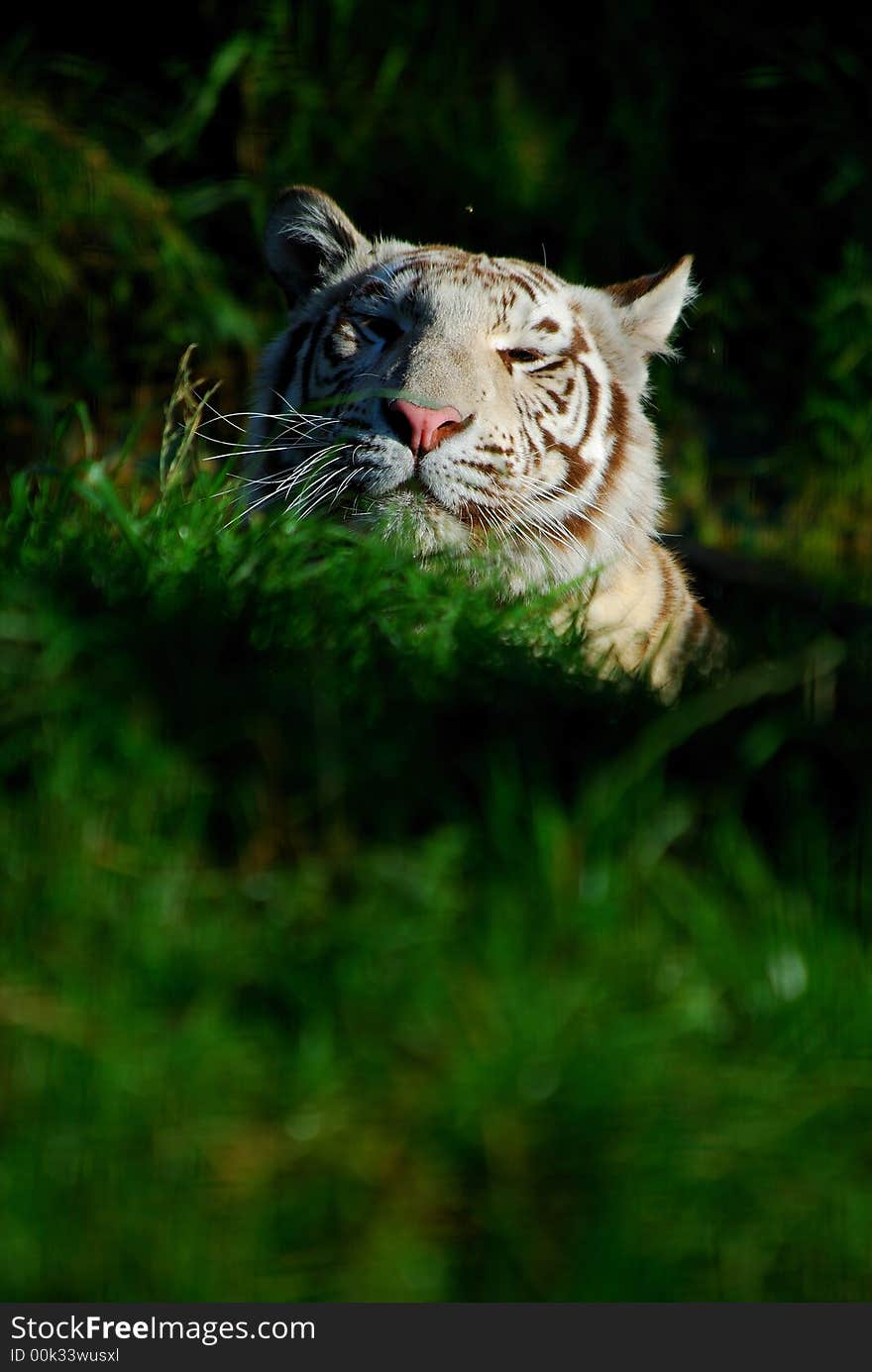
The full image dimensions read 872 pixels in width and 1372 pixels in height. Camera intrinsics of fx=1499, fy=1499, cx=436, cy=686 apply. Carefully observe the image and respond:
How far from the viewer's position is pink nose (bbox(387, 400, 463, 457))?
Answer: 3.46 m

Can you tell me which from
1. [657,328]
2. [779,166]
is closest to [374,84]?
[779,166]

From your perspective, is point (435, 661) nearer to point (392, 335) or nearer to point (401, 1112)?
point (401, 1112)

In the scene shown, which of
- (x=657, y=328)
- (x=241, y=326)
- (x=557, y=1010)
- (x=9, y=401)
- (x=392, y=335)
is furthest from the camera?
(x=241, y=326)

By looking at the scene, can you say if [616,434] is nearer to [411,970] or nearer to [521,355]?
[521,355]

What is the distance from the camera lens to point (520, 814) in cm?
201

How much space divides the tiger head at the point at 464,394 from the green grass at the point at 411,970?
1090 millimetres

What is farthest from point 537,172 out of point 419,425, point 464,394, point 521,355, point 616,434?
point 419,425

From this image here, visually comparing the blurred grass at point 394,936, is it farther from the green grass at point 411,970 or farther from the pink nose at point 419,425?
the pink nose at point 419,425

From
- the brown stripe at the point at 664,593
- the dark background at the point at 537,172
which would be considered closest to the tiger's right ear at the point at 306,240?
the brown stripe at the point at 664,593

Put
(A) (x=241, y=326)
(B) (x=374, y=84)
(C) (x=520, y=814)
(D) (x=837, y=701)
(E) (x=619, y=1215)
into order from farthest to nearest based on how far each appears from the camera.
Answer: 1. (B) (x=374, y=84)
2. (A) (x=241, y=326)
3. (D) (x=837, y=701)
4. (C) (x=520, y=814)
5. (E) (x=619, y=1215)

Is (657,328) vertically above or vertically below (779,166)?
below

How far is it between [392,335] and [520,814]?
2.32 m

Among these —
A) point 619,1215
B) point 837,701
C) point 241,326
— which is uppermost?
point 241,326

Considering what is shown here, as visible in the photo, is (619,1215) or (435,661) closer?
(619,1215)
